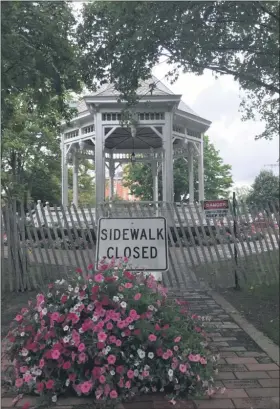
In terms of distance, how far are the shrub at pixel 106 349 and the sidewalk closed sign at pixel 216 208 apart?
2.97 m

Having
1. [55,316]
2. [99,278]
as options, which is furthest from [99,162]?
[55,316]

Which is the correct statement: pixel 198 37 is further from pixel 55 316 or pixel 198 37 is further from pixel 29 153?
pixel 29 153

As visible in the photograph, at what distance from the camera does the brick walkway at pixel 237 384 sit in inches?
90.7

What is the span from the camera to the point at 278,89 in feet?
7.95

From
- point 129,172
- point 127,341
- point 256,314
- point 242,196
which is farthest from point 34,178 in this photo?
point 127,341

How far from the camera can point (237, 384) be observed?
253cm

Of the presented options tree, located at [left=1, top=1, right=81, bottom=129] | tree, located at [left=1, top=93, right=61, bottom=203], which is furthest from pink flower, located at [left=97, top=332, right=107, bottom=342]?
tree, located at [left=1, top=93, right=61, bottom=203]

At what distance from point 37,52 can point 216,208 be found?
325 cm

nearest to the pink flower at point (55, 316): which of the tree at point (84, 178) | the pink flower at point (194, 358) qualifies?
the pink flower at point (194, 358)

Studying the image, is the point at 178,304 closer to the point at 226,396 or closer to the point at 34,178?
the point at 226,396

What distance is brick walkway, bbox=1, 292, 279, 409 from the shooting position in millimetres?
2303

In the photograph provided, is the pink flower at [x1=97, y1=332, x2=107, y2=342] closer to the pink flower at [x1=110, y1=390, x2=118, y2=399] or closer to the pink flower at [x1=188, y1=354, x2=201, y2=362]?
the pink flower at [x1=110, y1=390, x2=118, y2=399]

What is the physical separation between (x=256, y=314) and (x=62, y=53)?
124 inches

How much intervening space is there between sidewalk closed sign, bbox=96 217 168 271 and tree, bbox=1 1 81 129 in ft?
4.73
